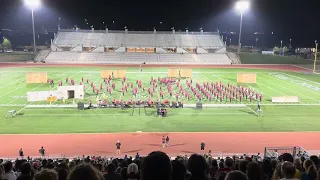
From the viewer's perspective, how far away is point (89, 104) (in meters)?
29.1

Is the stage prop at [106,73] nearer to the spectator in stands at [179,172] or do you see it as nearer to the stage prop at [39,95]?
the stage prop at [39,95]

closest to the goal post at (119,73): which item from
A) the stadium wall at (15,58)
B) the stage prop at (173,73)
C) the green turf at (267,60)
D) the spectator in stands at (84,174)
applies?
the stage prop at (173,73)

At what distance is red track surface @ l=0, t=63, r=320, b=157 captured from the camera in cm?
1858

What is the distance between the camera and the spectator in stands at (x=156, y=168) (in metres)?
2.76

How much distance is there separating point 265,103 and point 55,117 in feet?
64.4

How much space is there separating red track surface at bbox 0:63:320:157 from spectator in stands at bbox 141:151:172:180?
50.2 ft

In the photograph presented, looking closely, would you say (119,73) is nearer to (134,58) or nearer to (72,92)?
(72,92)

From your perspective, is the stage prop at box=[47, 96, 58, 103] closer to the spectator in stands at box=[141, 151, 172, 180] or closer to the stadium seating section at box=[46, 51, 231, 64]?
the spectator in stands at box=[141, 151, 172, 180]

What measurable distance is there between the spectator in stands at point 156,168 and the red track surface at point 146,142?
50.2 ft

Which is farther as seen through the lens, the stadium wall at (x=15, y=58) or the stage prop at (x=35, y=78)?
the stadium wall at (x=15, y=58)

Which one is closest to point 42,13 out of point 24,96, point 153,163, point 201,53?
point 201,53

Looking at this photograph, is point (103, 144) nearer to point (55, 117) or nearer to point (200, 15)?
point (55, 117)

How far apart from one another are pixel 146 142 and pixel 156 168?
17.6 metres

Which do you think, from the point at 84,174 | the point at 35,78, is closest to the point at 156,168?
the point at 84,174
